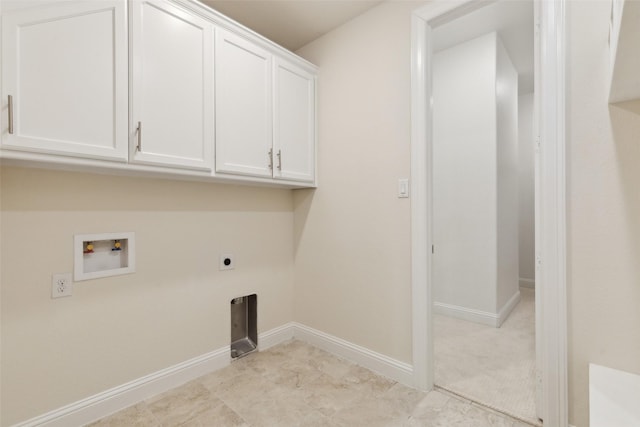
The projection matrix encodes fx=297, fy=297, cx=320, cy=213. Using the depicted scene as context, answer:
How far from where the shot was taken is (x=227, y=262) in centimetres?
222

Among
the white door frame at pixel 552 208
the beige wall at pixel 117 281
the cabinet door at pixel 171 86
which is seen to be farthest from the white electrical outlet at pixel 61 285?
the white door frame at pixel 552 208

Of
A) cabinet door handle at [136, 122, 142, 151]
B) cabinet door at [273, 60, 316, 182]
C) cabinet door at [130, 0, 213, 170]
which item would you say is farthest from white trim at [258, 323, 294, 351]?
cabinet door handle at [136, 122, 142, 151]

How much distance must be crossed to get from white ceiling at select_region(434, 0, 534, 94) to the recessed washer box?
8.96ft

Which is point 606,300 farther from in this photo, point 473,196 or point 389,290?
point 473,196

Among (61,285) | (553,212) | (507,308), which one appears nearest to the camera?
(553,212)

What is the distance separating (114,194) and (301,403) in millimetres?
1623

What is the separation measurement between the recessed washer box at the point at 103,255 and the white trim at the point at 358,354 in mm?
1451

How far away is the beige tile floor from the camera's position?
1.58m

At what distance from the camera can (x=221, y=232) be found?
2.20 meters

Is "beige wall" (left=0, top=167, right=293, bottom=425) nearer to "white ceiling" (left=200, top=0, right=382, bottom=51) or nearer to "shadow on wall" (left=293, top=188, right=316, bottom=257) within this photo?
"shadow on wall" (left=293, top=188, right=316, bottom=257)

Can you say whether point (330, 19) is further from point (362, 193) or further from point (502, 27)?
point (502, 27)

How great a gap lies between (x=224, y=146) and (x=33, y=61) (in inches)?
34.6

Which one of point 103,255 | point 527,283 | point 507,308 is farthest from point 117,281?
point 527,283

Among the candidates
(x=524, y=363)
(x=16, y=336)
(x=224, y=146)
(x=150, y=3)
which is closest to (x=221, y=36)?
(x=150, y=3)
